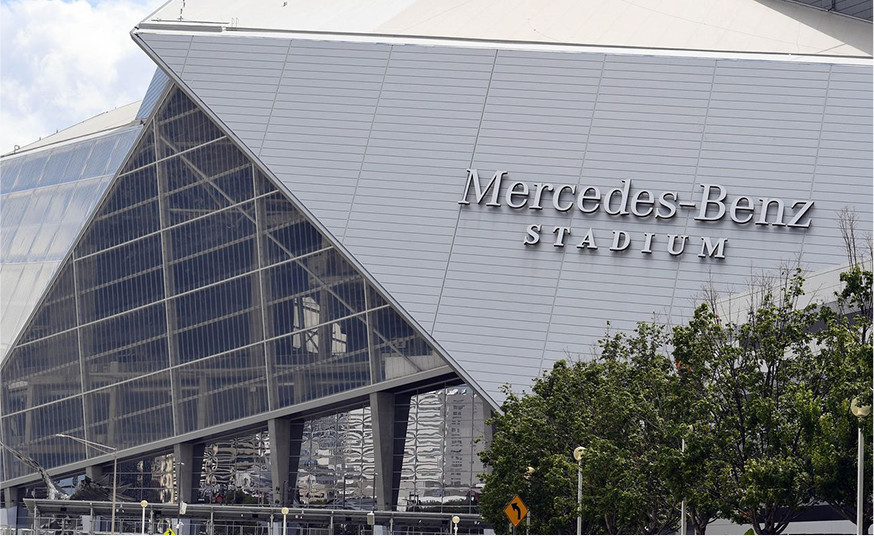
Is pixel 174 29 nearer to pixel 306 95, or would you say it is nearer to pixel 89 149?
pixel 306 95

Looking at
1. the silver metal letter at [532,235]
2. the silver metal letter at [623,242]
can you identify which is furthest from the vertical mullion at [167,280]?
the silver metal letter at [623,242]

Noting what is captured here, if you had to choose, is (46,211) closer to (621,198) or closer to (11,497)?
(11,497)

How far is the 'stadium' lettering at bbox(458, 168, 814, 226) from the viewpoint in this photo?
63.8 m

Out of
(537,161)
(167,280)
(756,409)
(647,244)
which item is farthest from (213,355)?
(756,409)

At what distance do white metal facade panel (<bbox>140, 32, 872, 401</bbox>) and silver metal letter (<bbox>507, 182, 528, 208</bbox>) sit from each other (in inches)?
17.1

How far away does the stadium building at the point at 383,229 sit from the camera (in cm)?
6462

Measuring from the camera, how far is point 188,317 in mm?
76312

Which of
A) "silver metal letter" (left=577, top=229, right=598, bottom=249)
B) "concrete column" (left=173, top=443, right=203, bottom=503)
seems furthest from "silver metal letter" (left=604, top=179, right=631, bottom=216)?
"concrete column" (left=173, top=443, right=203, bottom=503)

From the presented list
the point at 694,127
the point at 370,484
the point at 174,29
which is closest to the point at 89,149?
the point at 174,29

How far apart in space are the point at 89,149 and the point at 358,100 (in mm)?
21803

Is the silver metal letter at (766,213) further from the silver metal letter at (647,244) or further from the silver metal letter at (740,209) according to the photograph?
the silver metal letter at (647,244)

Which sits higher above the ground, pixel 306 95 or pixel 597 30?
pixel 597 30

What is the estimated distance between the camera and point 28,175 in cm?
9031

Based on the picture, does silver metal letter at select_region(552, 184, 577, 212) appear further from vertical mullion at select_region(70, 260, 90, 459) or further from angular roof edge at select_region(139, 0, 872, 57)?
vertical mullion at select_region(70, 260, 90, 459)
